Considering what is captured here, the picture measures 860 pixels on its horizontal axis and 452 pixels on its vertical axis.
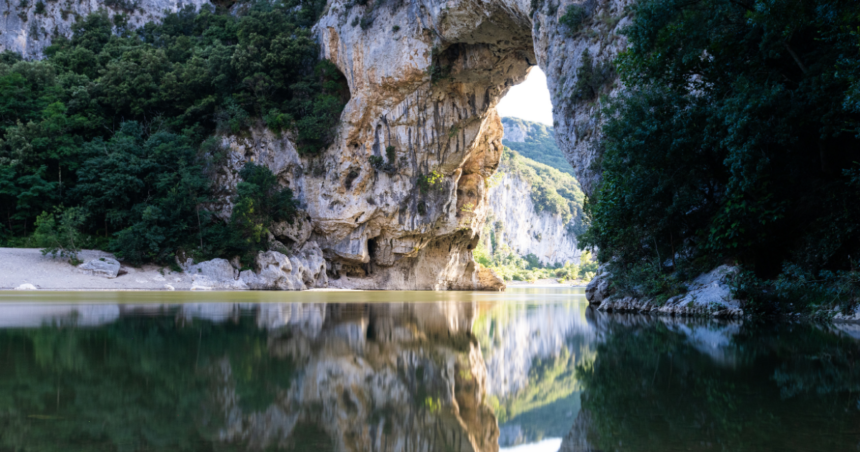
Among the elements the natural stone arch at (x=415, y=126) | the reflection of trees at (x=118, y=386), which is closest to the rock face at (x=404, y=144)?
the natural stone arch at (x=415, y=126)

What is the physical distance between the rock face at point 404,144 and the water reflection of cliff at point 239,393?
2183 cm

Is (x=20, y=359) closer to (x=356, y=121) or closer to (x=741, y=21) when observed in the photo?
(x=741, y=21)

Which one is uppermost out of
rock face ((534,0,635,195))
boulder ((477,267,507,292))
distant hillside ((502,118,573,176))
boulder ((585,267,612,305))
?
distant hillside ((502,118,573,176))

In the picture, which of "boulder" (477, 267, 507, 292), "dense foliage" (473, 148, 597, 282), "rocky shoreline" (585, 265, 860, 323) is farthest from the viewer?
"dense foliage" (473, 148, 597, 282)

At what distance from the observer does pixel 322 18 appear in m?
32.5

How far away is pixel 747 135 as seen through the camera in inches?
344

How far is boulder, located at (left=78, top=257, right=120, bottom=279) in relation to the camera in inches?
941

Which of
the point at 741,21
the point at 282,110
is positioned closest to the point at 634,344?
the point at 741,21

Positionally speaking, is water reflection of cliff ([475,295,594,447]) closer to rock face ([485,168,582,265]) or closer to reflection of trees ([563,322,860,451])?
reflection of trees ([563,322,860,451])

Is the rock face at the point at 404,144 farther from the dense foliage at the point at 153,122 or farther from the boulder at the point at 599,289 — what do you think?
the boulder at the point at 599,289

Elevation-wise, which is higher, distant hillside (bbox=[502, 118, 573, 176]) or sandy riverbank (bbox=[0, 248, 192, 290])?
distant hillside (bbox=[502, 118, 573, 176])

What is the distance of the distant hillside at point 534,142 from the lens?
126812 millimetres

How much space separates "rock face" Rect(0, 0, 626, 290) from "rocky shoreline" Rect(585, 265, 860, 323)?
1523 centimetres

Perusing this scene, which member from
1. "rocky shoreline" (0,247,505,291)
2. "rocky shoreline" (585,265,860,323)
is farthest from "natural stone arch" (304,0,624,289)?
"rocky shoreline" (585,265,860,323)
